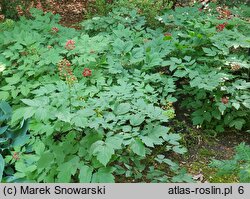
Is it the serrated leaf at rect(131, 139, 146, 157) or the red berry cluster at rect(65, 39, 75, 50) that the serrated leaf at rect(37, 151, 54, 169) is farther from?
the red berry cluster at rect(65, 39, 75, 50)

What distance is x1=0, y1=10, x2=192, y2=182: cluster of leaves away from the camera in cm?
303

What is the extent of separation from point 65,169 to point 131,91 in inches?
39.7

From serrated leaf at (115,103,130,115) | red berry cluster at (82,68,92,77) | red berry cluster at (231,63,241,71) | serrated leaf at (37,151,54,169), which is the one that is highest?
red berry cluster at (82,68,92,77)

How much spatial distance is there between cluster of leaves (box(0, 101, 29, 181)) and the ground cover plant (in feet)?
0.04

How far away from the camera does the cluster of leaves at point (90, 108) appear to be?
303cm

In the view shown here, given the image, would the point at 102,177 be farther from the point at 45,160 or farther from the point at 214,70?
the point at 214,70

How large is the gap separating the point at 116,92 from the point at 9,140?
1.13 m

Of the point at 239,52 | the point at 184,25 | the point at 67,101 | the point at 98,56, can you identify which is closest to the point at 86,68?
the point at 98,56

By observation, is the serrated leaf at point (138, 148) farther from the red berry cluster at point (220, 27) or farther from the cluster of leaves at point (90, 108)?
the red berry cluster at point (220, 27)

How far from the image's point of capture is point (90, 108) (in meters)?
3.11

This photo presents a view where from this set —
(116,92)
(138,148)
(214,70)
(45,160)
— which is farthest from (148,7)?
(45,160)

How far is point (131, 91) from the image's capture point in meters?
3.64

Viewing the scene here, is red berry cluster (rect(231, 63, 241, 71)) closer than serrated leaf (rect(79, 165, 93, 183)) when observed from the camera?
No

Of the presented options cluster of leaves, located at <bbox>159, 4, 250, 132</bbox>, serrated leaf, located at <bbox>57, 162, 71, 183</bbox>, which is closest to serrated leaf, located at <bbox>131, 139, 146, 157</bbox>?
serrated leaf, located at <bbox>57, 162, 71, 183</bbox>
